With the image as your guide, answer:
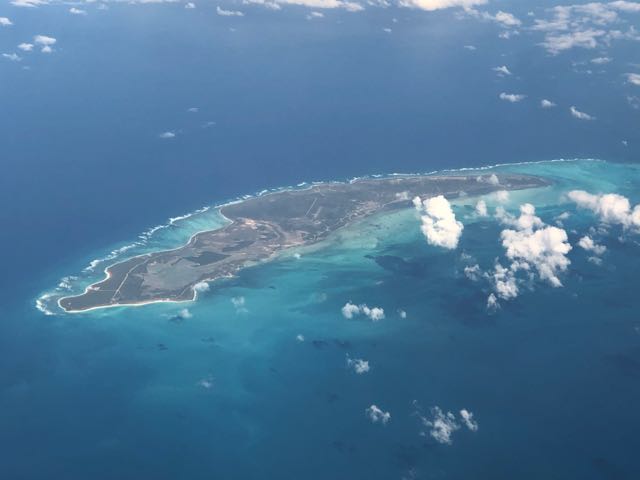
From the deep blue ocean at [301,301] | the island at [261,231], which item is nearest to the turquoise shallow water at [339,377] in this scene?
the deep blue ocean at [301,301]

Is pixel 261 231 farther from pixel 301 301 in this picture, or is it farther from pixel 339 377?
pixel 339 377

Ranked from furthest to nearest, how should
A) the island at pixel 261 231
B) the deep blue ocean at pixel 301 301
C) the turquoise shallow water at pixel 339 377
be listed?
1. the island at pixel 261 231
2. the deep blue ocean at pixel 301 301
3. the turquoise shallow water at pixel 339 377

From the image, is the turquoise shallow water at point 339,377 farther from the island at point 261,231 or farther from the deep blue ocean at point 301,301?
the island at point 261,231

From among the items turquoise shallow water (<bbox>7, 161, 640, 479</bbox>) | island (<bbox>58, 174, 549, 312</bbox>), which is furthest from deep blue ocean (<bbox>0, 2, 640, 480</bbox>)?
island (<bbox>58, 174, 549, 312</bbox>)

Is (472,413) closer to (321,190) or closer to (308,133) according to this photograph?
(321,190)

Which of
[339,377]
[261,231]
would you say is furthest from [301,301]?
[261,231]

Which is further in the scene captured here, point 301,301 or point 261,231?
point 261,231

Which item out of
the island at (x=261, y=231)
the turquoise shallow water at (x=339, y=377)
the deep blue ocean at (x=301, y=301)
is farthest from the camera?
the island at (x=261, y=231)
